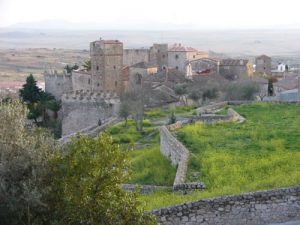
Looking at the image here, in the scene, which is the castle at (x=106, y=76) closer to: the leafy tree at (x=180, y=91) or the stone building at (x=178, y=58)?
the stone building at (x=178, y=58)

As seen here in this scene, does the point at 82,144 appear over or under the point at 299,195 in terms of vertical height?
over

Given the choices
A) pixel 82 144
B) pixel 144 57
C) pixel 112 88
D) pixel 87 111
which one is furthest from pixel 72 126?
pixel 82 144

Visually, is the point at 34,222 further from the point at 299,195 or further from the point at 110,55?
the point at 110,55

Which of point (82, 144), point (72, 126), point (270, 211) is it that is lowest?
point (72, 126)

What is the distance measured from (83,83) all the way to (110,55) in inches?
149

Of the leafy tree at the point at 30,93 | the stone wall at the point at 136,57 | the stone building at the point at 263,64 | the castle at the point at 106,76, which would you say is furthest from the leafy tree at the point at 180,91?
the stone building at the point at 263,64

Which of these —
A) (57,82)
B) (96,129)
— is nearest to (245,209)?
(96,129)

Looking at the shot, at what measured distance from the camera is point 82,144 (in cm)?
914

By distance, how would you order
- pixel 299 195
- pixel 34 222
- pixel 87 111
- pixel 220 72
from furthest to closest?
1. pixel 220 72
2. pixel 87 111
3. pixel 299 195
4. pixel 34 222

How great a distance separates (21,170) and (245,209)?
13.1 feet

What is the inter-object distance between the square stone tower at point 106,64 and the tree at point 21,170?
1111 inches

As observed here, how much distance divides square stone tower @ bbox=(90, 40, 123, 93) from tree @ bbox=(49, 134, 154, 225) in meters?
28.9

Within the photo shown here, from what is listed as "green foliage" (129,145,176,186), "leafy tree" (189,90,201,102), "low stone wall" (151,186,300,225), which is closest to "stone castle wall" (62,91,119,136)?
"leafy tree" (189,90,201,102)

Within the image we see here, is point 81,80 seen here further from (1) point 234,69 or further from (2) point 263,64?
(2) point 263,64
